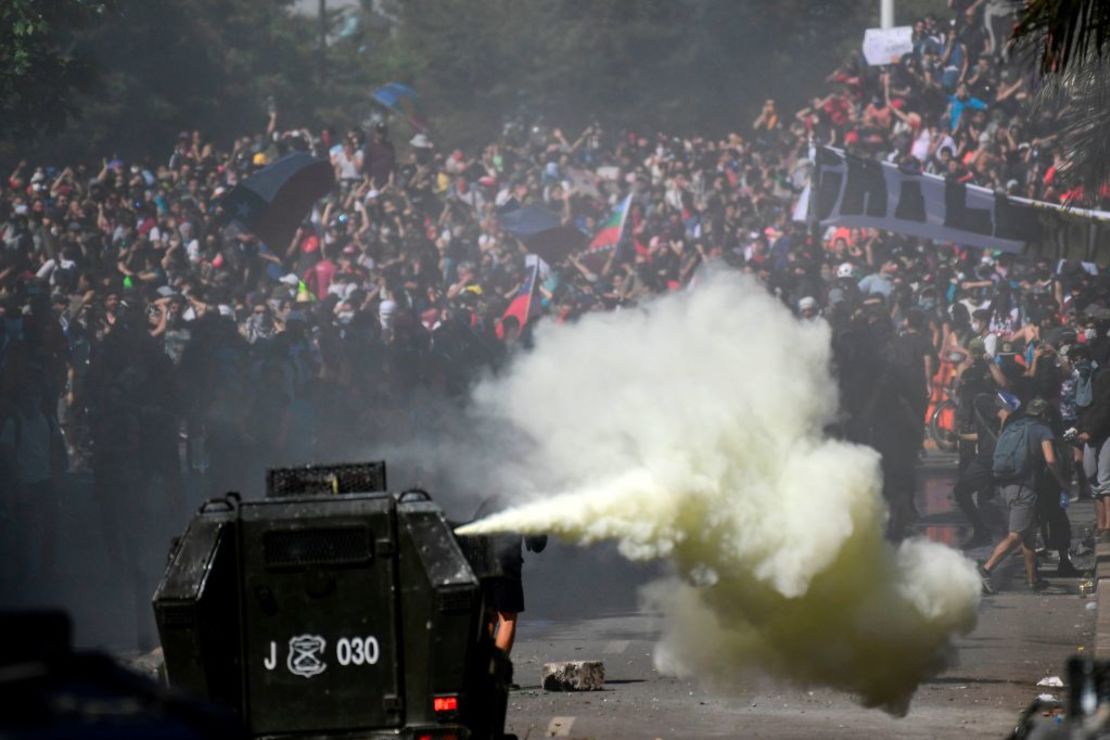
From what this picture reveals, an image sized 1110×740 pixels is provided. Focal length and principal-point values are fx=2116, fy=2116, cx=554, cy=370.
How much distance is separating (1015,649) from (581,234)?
16.4 metres

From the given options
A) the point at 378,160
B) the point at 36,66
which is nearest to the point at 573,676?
the point at 36,66

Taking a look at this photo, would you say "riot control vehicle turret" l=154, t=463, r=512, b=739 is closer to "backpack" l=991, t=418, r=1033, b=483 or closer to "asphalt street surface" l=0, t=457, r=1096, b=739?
"asphalt street surface" l=0, t=457, r=1096, b=739

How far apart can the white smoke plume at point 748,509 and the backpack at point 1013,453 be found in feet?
21.4

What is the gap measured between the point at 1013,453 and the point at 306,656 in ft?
33.5

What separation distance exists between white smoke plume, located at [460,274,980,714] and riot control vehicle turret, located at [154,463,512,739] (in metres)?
1.21

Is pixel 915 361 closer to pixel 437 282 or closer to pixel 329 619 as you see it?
pixel 437 282

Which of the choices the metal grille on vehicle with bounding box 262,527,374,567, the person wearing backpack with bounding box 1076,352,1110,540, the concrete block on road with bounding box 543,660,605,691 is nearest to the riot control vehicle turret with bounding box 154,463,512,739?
the metal grille on vehicle with bounding box 262,527,374,567

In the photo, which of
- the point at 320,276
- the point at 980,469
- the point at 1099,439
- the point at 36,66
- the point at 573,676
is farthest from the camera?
the point at 320,276

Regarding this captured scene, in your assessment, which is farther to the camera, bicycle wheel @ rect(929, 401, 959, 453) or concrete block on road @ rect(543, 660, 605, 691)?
bicycle wheel @ rect(929, 401, 959, 453)

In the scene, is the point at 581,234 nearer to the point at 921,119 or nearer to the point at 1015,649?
the point at 921,119

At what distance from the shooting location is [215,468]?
20.1 metres

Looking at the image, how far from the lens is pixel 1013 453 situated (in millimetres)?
18375

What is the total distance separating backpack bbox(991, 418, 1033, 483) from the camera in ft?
59.9

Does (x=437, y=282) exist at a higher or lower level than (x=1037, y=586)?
higher
